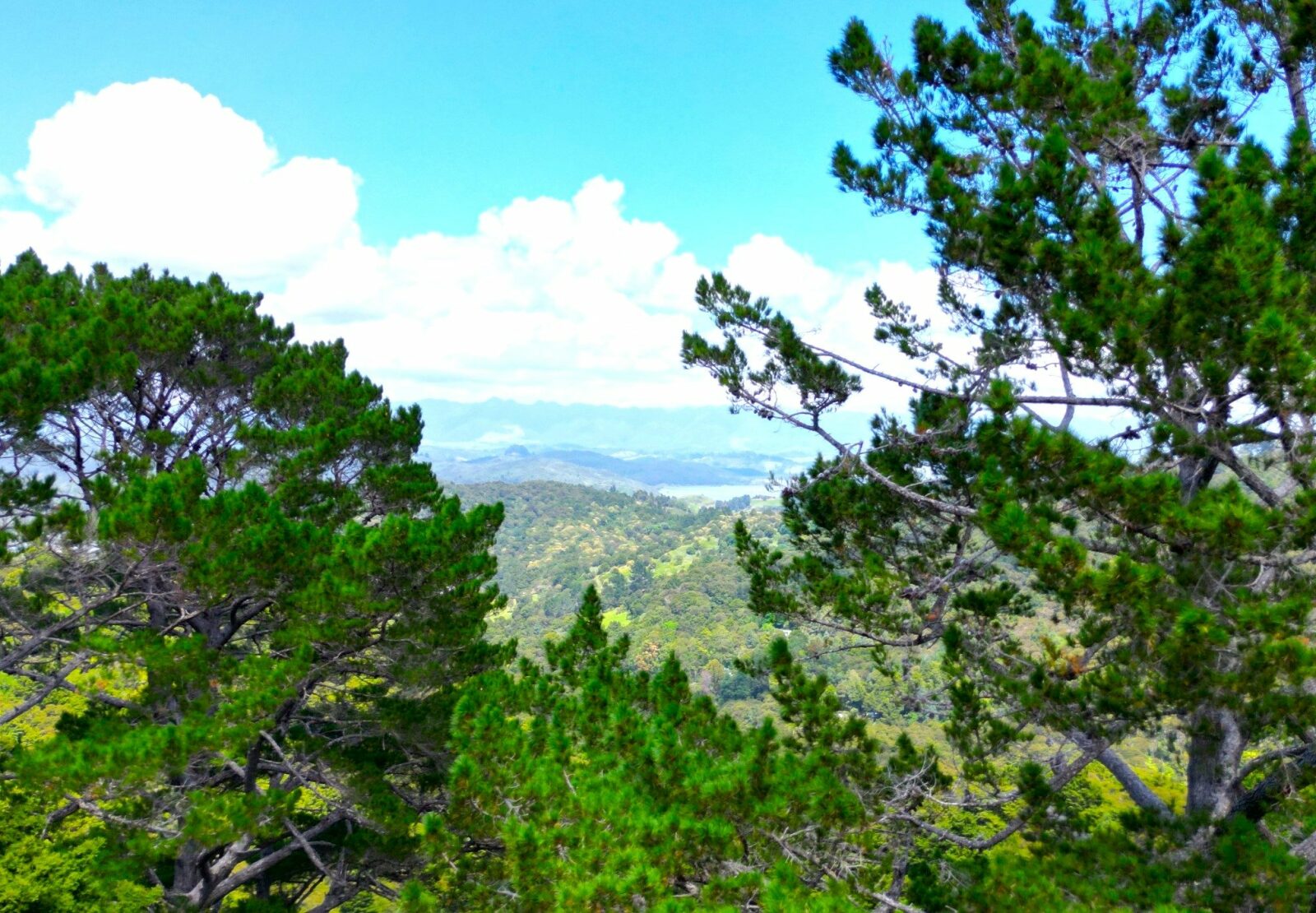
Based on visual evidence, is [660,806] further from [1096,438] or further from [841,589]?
[1096,438]

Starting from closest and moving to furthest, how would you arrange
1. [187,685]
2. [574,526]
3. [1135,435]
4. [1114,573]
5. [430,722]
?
[1114,573] < [1135,435] < [187,685] < [430,722] < [574,526]

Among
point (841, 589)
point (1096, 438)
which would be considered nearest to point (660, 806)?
point (841, 589)

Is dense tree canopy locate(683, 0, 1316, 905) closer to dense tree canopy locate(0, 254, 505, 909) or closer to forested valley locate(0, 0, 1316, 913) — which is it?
forested valley locate(0, 0, 1316, 913)

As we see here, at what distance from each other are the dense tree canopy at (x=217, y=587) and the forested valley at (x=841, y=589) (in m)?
0.05

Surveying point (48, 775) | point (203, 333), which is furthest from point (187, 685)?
point (203, 333)

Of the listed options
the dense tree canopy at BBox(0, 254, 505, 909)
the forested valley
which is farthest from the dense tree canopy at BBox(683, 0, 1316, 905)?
the dense tree canopy at BBox(0, 254, 505, 909)

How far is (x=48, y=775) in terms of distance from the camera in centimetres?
548

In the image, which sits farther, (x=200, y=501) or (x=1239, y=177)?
(x=200, y=501)

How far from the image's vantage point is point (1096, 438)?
4.89 meters

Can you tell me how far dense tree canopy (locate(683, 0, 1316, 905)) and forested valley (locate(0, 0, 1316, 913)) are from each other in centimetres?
3

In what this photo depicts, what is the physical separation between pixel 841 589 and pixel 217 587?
5317 millimetres

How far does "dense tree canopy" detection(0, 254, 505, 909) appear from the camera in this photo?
19.9ft

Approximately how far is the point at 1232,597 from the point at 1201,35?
4.33 meters

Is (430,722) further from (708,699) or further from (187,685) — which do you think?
(708,699)
